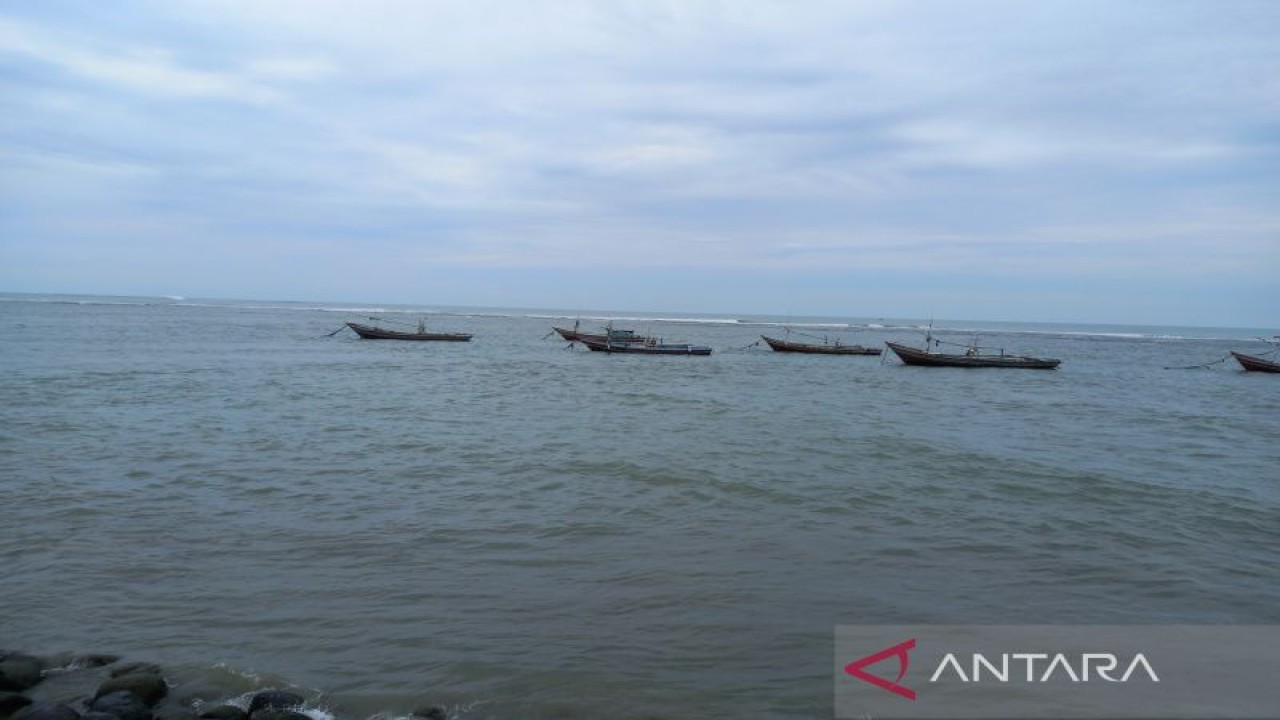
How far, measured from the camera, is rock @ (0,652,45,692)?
6066 millimetres

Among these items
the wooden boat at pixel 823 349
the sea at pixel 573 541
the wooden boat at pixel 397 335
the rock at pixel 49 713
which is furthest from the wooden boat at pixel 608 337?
the rock at pixel 49 713

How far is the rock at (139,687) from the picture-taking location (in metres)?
5.93

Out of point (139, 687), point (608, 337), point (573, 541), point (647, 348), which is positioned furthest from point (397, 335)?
point (139, 687)

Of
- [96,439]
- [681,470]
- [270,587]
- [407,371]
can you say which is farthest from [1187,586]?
[407,371]

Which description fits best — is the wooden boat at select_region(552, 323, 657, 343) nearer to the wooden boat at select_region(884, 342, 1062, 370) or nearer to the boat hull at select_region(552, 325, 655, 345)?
the boat hull at select_region(552, 325, 655, 345)

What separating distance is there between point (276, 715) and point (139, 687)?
132 cm

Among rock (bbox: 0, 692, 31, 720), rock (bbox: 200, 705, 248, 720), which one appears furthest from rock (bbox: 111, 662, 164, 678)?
rock (bbox: 200, 705, 248, 720)

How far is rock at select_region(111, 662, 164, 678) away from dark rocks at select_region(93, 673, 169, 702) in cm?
22

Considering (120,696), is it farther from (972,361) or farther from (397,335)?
(397,335)

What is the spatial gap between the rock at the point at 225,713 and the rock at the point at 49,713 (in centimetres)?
82

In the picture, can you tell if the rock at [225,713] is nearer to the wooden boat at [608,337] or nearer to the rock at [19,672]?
the rock at [19,672]

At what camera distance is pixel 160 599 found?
8.04m

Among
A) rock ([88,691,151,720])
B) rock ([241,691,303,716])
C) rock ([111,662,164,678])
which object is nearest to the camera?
rock ([88,691,151,720])

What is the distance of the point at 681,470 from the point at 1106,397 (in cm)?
2702
